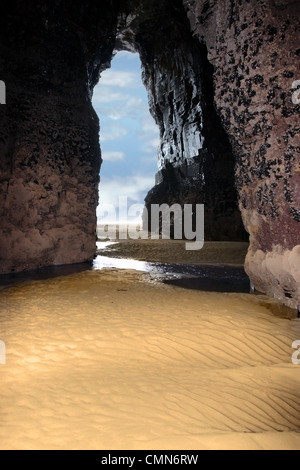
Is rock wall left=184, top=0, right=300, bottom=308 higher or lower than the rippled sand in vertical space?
higher

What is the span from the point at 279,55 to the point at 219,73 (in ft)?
3.85

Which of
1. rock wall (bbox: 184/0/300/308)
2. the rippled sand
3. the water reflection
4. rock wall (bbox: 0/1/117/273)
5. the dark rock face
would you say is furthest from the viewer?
the water reflection

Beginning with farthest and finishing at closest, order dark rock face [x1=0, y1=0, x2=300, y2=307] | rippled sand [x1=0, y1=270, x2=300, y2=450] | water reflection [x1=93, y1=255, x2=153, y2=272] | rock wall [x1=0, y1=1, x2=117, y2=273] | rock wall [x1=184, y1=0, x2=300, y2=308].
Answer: water reflection [x1=93, y1=255, x2=153, y2=272] → rock wall [x1=0, y1=1, x2=117, y2=273] → dark rock face [x1=0, y1=0, x2=300, y2=307] → rock wall [x1=184, y1=0, x2=300, y2=308] → rippled sand [x1=0, y1=270, x2=300, y2=450]

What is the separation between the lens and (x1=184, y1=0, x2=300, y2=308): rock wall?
437 cm

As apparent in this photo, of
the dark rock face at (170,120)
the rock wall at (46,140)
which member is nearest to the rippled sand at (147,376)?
the dark rock face at (170,120)

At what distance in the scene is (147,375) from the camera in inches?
97.3

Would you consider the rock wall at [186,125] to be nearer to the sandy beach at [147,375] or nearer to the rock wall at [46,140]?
the rock wall at [46,140]

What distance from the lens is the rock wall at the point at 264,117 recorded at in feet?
14.3

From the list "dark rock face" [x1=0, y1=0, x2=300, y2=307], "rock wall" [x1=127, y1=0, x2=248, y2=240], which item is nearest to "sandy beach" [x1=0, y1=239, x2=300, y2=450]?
"dark rock face" [x1=0, y1=0, x2=300, y2=307]

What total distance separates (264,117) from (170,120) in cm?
1169

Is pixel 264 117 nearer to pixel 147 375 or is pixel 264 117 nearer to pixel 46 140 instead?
pixel 147 375

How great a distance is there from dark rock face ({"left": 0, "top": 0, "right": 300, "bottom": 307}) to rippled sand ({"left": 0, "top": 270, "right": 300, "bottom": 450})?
5.81 feet

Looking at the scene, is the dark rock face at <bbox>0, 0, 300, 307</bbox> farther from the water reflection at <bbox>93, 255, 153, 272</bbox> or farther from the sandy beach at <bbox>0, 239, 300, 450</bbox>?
the sandy beach at <bbox>0, 239, 300, 450</bbox>
